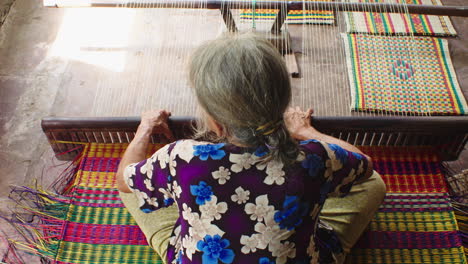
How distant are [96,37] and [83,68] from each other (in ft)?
1.01

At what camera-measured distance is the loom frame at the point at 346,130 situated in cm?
173

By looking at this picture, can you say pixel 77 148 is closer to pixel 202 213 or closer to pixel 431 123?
pixel 202 213

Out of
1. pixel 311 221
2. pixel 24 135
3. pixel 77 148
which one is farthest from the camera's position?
pixel 24 135

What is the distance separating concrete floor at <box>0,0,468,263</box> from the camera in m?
2.49

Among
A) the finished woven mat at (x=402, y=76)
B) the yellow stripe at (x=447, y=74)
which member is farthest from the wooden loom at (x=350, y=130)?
the yellow stripe at (x=447, y=74)

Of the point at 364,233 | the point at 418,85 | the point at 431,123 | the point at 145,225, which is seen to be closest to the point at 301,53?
the point at 418,85

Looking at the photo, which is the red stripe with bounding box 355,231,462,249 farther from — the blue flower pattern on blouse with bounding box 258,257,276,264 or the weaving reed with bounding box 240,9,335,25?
the weaving reed with bounding box 240,9,335,25

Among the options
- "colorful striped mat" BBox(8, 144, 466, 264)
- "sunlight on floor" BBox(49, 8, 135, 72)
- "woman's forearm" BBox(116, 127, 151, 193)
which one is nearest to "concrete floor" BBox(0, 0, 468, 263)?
"sunlight on floor" BBox(49, 8, 135, 72)

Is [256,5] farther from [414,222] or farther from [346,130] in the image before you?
[414,222]

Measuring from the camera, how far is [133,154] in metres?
1.53

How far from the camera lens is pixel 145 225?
5.30 ft

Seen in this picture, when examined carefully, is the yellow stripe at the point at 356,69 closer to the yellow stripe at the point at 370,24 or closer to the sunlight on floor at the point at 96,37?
the yellow stripe at the point at 370,24

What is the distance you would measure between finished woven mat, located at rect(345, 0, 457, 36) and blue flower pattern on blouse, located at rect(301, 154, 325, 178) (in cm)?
220

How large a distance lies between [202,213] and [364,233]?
3.23ft
